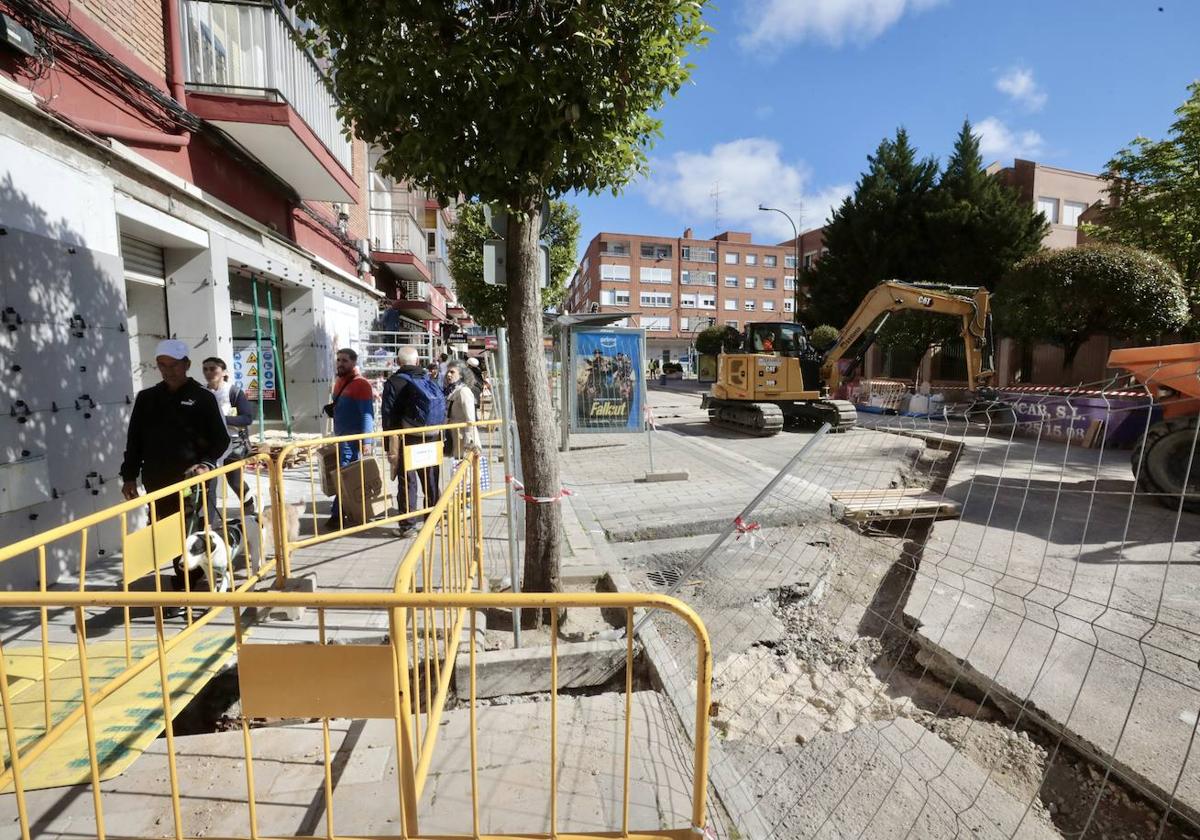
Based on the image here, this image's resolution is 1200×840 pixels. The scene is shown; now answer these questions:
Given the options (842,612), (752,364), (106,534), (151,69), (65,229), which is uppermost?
(151,69)

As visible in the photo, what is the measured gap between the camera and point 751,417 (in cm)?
1269

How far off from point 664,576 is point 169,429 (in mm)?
3883

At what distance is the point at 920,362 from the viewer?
73.0 ft

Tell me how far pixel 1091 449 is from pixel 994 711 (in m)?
10.5

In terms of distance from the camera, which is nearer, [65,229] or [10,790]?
[10,790]

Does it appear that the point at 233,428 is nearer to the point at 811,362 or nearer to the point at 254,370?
the point at 254,370

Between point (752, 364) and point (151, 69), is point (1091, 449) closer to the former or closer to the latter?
point (752, 364)

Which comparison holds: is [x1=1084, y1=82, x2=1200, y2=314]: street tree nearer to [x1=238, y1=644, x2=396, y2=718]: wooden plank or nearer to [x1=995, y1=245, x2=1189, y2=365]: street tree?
[x1=995, y1=245, x2=1189, y2=365]: street tree

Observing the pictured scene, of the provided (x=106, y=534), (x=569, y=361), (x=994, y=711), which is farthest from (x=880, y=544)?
(x=106, y=534)

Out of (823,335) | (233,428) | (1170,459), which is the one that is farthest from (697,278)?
(233,428)

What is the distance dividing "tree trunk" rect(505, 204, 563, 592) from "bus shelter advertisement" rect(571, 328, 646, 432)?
639 centimetres

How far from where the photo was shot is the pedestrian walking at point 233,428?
3967mm

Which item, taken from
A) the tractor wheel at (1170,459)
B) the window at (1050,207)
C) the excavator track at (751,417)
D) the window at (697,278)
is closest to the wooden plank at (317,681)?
the tractor wheel at (1170,459)

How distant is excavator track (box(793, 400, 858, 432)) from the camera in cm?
1206
